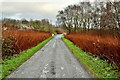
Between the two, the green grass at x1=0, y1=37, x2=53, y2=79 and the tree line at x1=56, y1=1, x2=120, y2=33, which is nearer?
the green grass at x1=0, y1=37, x2=53, y2=79

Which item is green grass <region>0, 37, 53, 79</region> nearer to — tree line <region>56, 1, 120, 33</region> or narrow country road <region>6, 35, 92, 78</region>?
narrow country road <region>6, 35, 92, 78</region>

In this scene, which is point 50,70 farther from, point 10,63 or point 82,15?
point 82,15

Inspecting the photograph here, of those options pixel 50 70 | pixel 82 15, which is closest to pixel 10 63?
pixel 50 70

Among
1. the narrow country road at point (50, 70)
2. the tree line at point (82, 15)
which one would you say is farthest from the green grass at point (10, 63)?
the tree line at point (82, 15)

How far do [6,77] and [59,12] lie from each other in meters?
49.2

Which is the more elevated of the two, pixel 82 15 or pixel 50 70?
pixel 82 15

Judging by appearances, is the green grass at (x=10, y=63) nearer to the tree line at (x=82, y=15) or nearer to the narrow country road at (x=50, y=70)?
the narrow country road at (x=50, y=70)

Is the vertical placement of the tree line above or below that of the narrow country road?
above

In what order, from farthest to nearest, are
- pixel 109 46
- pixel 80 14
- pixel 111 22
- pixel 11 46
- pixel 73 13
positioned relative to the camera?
pixel 73 13, pixel 80 14, pixel 111 22, pixel 11 46, pixel 109 46

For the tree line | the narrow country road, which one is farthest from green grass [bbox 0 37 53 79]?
the tree line

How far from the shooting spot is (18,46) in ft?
43.8

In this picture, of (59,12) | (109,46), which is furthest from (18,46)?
(59,12)

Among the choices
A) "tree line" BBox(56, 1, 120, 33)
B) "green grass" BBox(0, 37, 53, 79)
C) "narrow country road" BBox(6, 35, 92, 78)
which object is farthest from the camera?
"tree line" BBox(56, 1, 120, 33)

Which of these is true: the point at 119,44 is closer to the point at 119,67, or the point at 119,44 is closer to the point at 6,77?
the point at 119,67
